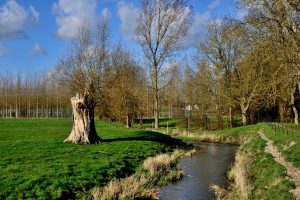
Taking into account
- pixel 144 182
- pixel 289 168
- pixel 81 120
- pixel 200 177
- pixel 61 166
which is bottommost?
pixel 200 177

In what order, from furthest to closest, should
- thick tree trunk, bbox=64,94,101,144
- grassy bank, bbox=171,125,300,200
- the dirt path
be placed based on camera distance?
thick tree trunk, bbox=64,94,101,144 < grassy bank, bbox=171,125,300,200 < the dirt path

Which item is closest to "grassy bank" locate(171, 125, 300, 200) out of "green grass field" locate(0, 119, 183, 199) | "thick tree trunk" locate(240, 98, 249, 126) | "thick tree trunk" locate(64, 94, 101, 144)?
"green grass field" locate(0, 119, 183, 199)

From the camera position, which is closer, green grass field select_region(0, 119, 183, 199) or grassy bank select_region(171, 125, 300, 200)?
grassy bank select_region(171, 125, 300, 200)

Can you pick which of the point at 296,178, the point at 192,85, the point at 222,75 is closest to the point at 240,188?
the point at 296,178

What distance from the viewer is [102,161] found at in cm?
1772

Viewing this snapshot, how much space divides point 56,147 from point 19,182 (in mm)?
9617

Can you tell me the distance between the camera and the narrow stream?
14516 mm

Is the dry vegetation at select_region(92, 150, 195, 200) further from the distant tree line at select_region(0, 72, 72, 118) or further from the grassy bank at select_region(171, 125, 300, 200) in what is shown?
the distant tree line at select_region(0, 72, 72, 118)

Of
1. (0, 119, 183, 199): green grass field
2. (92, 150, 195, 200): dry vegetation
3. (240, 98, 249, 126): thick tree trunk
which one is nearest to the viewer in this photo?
(0, 119, 183, 199): green grass field

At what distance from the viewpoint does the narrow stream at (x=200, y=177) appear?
1452 cm

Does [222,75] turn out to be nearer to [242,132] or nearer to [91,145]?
[242,132]

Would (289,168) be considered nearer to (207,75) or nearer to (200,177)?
(200,177)

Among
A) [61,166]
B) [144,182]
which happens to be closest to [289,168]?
[144,182]

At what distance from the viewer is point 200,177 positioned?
1814cm
